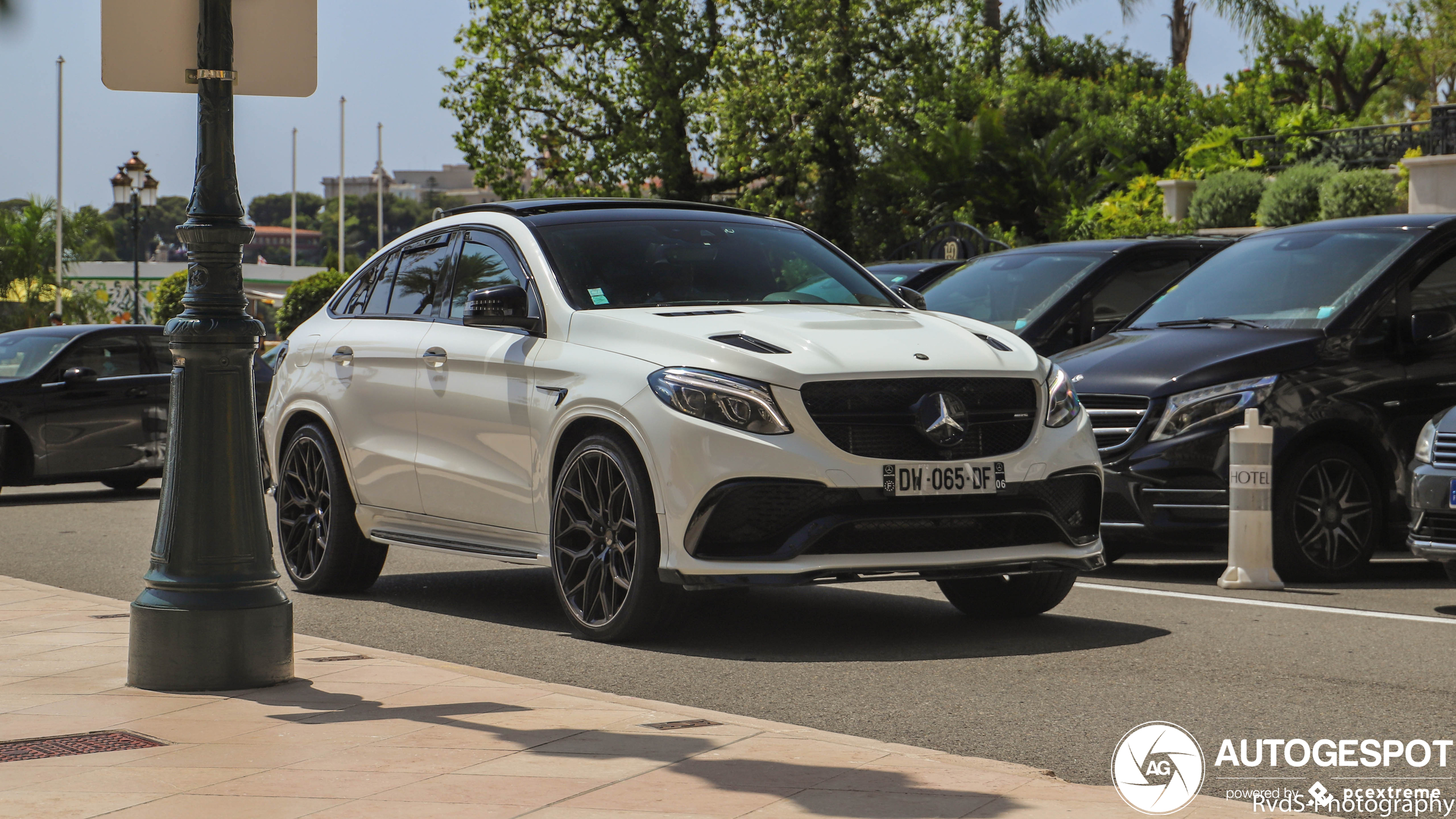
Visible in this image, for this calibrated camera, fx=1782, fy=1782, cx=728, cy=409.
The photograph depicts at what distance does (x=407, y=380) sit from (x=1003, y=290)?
5533 millimetres

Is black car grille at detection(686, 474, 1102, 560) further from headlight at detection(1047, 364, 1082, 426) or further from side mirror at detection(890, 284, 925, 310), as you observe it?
side mirror at detection(890, 284, 925, 310)

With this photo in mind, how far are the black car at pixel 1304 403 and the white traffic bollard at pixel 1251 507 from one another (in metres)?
0.26

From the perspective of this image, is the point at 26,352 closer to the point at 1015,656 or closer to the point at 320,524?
the point at 320,524

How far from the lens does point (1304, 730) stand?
5.30 meters

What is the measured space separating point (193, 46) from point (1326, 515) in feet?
20.3

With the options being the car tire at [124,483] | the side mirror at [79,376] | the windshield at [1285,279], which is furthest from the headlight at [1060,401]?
the car tire at [124,483]

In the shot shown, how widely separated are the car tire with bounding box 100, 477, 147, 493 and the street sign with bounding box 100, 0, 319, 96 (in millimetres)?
11774

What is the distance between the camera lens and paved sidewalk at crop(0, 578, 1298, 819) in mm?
4191

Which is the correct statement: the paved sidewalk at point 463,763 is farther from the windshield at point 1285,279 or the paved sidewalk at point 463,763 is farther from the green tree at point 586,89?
the green tree at point 586,89

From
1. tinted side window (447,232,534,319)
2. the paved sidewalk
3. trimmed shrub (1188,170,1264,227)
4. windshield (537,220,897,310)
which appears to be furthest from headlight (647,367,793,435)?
trimmed shrub (1188,170,1264,227)

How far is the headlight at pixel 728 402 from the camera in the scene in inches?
260

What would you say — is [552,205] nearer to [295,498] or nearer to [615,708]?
[295,498]

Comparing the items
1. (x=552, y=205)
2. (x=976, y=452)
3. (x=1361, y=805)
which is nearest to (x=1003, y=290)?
(x=552, y=205)

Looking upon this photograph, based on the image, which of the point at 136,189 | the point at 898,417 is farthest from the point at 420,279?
the point at 136,189
